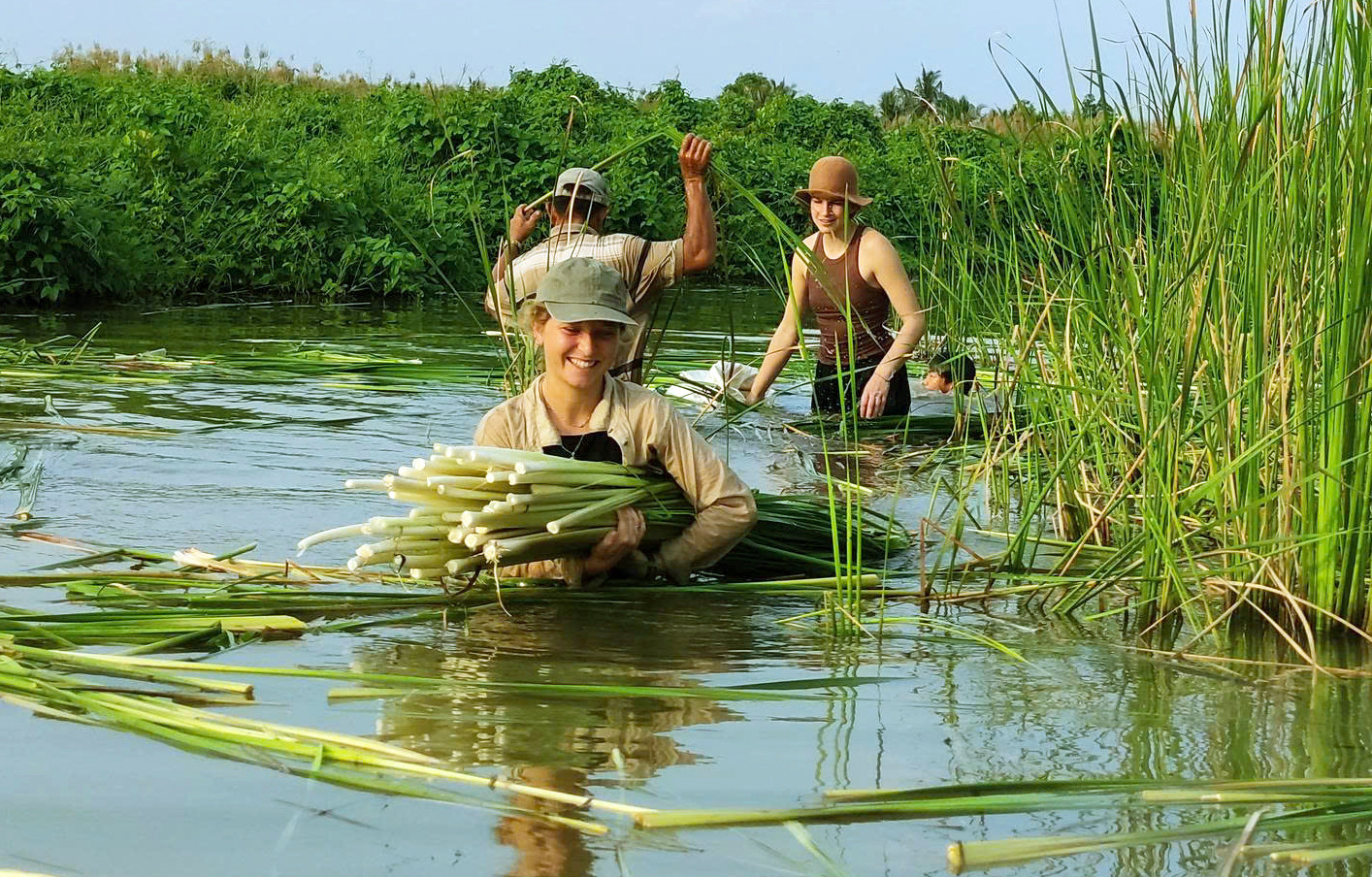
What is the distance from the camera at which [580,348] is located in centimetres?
441

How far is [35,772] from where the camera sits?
117 inches

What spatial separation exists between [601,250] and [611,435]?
2.15m

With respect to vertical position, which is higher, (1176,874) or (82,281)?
(82,281)

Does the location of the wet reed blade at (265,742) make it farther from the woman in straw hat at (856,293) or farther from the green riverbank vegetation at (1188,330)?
the woman in straw hat at (856,293)

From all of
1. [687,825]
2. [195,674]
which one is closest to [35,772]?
[195,674]

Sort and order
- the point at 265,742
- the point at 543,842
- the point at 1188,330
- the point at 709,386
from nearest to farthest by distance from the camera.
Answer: the point at 543,842 < the point at 265,742 < the point at 1188,330 < the point at 709,386

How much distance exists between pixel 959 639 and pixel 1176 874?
5.51ft

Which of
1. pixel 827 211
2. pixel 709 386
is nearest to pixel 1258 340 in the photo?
pixel 827 211

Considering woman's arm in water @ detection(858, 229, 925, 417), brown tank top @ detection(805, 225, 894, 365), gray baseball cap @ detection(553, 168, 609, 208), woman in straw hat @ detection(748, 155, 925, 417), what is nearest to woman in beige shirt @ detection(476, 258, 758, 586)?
gray baseball cap @ detection(553, 168, 609, 208)

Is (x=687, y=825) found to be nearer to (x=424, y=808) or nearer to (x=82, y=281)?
(x=424, y=808)

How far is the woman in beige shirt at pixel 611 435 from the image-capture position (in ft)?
14.5

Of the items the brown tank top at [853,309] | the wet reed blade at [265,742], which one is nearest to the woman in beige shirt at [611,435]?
the wet reed blade at [265,742]

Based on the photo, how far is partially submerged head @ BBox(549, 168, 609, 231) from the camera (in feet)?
20.6

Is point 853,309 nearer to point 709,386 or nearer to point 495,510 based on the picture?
point 709,386
